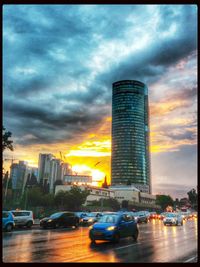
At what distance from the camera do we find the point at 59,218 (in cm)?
3066

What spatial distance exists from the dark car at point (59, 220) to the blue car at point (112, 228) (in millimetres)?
13762

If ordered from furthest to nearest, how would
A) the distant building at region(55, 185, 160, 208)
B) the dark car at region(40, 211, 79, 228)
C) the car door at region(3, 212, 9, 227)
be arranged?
the distant building at region(55, 185, 160, 208)
the dark car at region(40, 211, 79, 228)
the car door at region(3, 212, 9, 227)

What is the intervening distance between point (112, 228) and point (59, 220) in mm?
15854

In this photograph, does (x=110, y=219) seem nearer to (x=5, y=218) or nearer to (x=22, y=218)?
(x=5, y=218)

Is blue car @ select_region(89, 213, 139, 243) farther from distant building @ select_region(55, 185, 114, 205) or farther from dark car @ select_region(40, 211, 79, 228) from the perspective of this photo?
distant building @ select_region(55, 185, 114, 205)

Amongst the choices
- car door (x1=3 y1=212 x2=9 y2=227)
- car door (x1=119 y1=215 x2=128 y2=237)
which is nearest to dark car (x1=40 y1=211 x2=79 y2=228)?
car door (x1=3 y1=212 x2=9 y2=227)

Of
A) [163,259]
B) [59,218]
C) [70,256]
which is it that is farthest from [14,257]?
[59,218]

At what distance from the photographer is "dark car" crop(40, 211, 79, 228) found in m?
29.6

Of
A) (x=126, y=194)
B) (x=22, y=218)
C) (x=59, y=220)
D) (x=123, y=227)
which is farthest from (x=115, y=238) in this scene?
(x=126, y=194)

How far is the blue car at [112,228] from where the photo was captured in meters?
15.7

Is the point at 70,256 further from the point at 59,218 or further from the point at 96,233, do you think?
the point at 59,218

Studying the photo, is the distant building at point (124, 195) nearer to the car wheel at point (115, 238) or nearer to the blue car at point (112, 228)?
the blue car at point (112, 228)

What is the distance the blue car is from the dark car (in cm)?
1376
